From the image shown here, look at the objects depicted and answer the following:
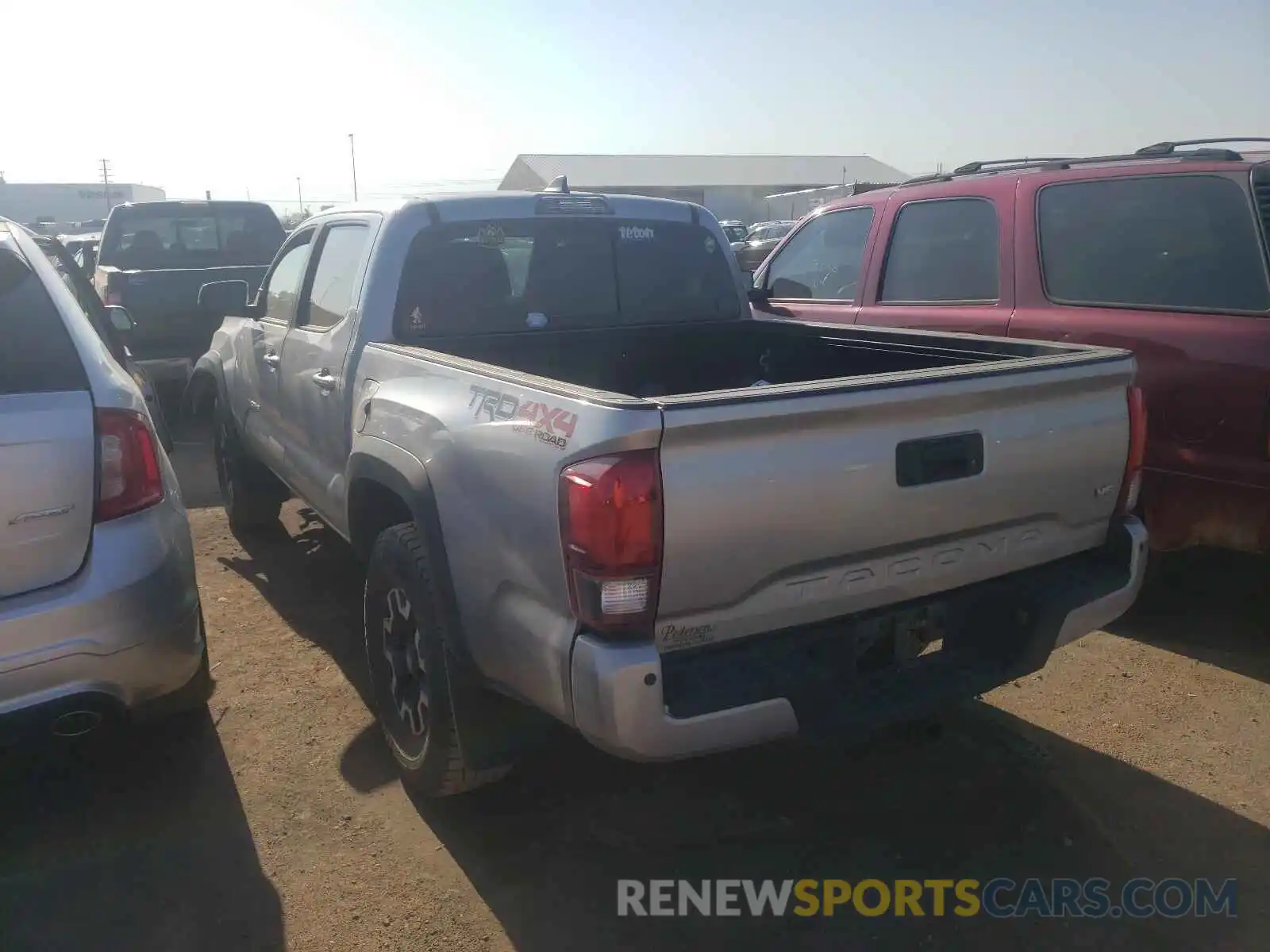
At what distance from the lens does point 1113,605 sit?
9.61ft

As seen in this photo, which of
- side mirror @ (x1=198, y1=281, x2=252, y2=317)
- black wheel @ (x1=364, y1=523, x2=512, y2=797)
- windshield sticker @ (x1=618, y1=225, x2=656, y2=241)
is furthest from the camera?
side mirror @ (x1=198, y1=281, x2=252, y2=317)

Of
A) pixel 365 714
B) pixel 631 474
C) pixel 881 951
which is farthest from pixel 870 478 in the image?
pixel 365 714

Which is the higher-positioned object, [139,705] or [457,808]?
[139,705]

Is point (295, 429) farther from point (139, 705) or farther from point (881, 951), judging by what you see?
point (881, 951)

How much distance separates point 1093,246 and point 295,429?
12.1 feet

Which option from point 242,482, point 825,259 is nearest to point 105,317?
point 242,482

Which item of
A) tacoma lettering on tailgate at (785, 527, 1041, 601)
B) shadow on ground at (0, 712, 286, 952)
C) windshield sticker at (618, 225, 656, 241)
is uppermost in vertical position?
windshield sticker at (618, 225, 656, 241)

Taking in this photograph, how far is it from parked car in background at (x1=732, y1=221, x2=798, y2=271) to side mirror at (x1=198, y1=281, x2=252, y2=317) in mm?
11407

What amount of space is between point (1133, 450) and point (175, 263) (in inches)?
385

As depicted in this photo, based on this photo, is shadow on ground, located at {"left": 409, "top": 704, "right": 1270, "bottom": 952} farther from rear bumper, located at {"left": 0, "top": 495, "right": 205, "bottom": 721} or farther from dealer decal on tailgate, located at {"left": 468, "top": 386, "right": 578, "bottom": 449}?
dealer decal on tailgate, located at {"left": 468, "top": 386, "right": 578, "bottom": 449}

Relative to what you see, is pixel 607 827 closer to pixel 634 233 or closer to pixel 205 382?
pixel 634 233

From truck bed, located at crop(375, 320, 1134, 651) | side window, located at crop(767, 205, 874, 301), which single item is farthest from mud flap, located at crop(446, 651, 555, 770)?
side window, located at crop(767, 205, 874, 301)

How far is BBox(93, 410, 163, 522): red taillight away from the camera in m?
2.78

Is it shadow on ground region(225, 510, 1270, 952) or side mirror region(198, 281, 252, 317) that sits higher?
side mirror region(198, 281, 252, 317)
